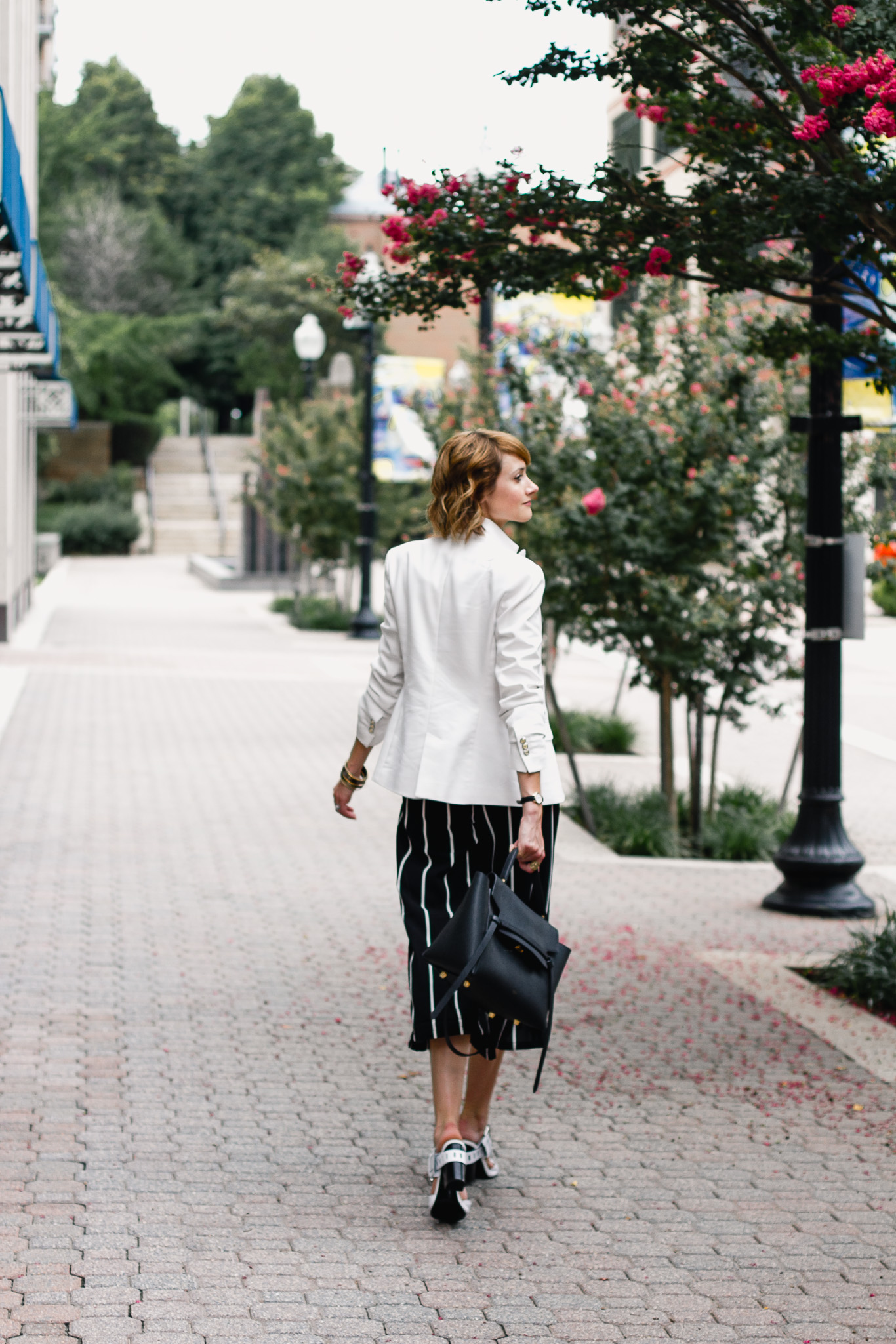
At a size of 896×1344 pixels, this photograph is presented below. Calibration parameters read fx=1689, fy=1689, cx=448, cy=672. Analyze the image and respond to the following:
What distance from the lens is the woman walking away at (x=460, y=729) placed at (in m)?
4.21

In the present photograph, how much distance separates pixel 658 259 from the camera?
584 centimetres

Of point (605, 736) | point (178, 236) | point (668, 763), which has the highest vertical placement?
point (178, 236)

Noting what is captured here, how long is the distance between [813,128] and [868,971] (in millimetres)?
3132

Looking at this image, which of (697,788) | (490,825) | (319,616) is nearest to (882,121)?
(490,825)

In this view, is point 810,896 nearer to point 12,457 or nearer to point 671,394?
point 671,394

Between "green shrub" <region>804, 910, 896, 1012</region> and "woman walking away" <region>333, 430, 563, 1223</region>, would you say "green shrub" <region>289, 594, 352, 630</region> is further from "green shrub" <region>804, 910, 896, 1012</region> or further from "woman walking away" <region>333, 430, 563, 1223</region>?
"woman walking away" <region>333, 430, 563, 1223</region>

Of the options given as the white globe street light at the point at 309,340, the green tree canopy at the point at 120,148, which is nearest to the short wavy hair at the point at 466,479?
the white globe street light at the point at 309,340

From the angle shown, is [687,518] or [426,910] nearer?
[426,910]

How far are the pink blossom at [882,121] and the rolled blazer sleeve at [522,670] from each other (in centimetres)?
165

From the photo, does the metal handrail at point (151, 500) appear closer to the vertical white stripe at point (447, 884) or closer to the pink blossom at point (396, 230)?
the pink blossom at point (396, 230)

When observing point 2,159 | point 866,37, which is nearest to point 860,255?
point 866,37

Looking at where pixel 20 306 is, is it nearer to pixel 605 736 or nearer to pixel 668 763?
pixel 605 736

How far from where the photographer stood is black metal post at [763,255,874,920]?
25.3 ft

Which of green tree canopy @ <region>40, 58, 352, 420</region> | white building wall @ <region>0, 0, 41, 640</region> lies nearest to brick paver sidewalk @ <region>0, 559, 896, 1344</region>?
white building wall @ <region>0, 0, 41, 640</region>
